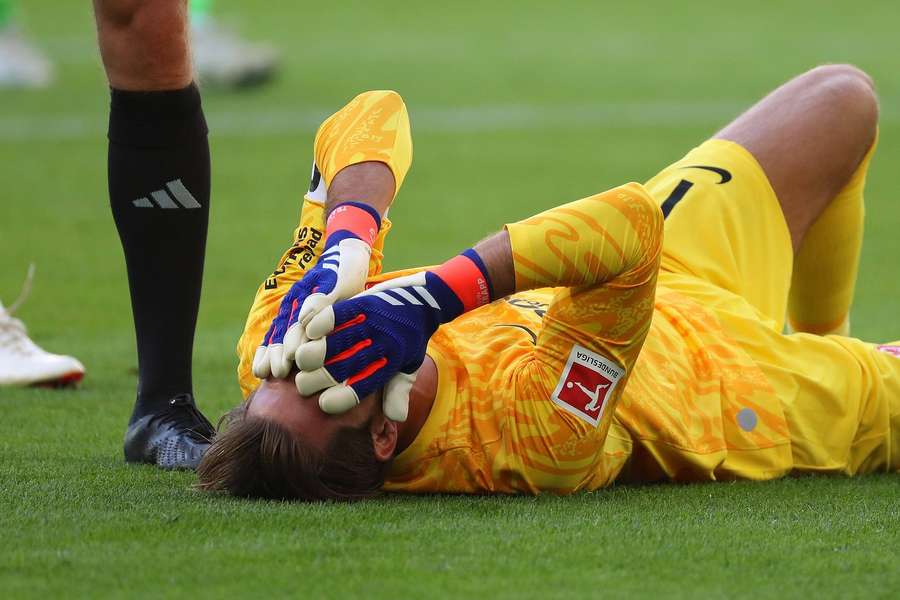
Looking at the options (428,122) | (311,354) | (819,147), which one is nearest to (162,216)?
(311,354)

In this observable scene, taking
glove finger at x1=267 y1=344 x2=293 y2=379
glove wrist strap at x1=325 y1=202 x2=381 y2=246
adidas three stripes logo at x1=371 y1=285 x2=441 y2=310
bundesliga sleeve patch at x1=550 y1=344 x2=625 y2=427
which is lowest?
bundesliga sleeve patch at x1=550 y1=344 x2=625 y2=427

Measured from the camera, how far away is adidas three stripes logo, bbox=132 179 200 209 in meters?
3.15

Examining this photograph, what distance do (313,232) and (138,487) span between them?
0.61 m

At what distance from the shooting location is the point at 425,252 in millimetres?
6668

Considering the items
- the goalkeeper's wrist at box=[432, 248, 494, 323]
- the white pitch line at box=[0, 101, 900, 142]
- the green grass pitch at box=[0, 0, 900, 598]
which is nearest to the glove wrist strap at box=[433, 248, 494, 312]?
the goalkeeper's wrist at box=[432, 248, 494, 323]

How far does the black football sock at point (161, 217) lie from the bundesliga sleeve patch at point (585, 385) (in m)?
0.92

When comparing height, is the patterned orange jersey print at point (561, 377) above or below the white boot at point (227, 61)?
above

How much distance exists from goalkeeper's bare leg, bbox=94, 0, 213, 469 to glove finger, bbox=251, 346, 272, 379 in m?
0.52

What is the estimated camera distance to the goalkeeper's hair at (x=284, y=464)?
8.47 ft

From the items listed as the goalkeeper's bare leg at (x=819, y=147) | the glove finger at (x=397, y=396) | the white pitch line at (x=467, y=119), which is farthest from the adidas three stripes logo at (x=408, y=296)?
the white pitch line at (x=467, y=119)

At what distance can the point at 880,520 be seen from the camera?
263 centimetres

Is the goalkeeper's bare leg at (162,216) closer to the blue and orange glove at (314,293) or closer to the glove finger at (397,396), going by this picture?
the blue and orange glove at (314,293)

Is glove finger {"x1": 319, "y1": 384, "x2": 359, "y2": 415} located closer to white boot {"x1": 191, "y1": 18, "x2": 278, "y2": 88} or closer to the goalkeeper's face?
the goalkeeper's face

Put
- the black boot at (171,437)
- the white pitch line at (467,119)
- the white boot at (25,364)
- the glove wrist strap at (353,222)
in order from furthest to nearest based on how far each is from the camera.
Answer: the white pitch line at (467,119)
the white boot at (25,364)
the black boot at (171,437)
the glove wrist strap at (353,222)
